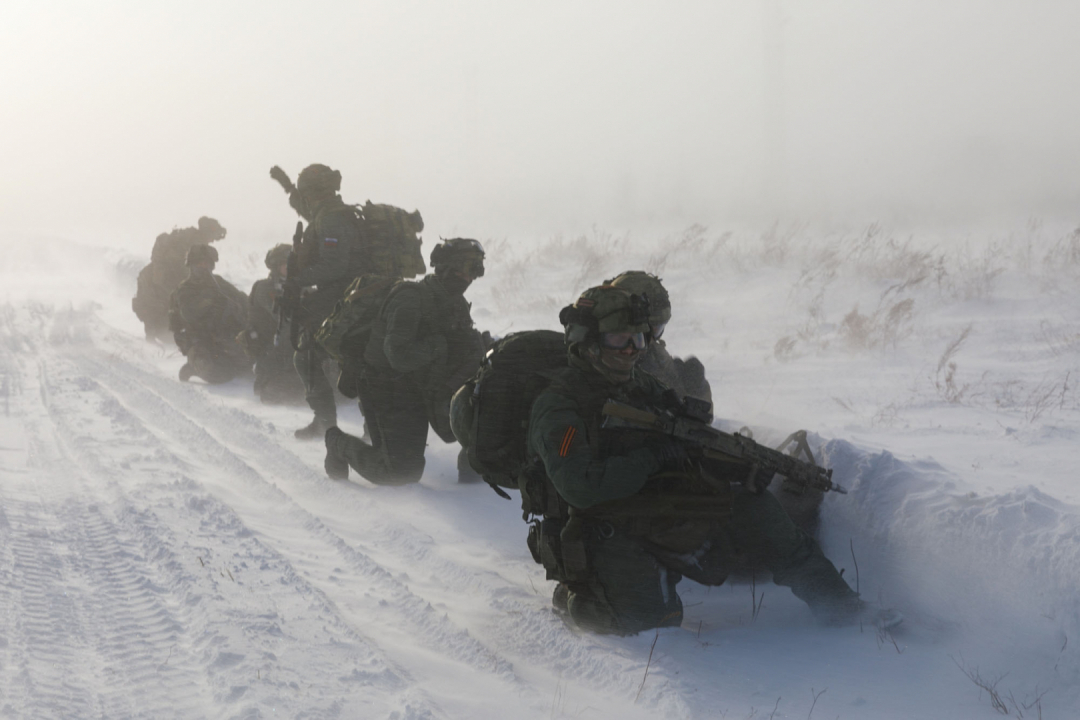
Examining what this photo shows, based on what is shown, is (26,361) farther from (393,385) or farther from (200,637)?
(200,637)

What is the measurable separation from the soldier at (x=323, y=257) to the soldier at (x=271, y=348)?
3.96ft

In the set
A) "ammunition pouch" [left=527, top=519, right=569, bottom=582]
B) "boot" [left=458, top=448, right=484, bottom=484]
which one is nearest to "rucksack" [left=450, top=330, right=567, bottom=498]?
"ammunition pouch" [left=527, top=519, right=569, bottom=582]

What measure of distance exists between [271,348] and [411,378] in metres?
3.81

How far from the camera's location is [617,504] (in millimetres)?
3479

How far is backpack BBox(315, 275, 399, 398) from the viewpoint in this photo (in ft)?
19.7

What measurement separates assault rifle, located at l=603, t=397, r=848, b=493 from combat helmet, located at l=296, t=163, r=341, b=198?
187 inches

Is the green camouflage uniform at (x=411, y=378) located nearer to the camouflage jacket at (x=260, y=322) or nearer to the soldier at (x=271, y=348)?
the soldier at (x=271, y=348)

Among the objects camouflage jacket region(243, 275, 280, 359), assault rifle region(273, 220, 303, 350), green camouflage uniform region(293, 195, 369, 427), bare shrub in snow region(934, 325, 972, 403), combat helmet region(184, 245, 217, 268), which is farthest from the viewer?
combat helmet region(184, 245, 217, 268)

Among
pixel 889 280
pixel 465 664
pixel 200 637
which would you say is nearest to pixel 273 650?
pixel 200 637

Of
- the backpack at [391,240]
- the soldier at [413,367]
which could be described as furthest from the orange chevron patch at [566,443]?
the backpack at [391,240]

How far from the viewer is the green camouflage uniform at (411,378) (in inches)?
226

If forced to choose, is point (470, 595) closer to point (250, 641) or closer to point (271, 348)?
point (250, 641)

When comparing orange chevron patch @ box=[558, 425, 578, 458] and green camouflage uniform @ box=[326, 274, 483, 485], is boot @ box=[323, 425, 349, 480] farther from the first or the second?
orange chevron patch @ box=[558, 425, 578, 458]

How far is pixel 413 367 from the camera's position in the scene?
5715mm
